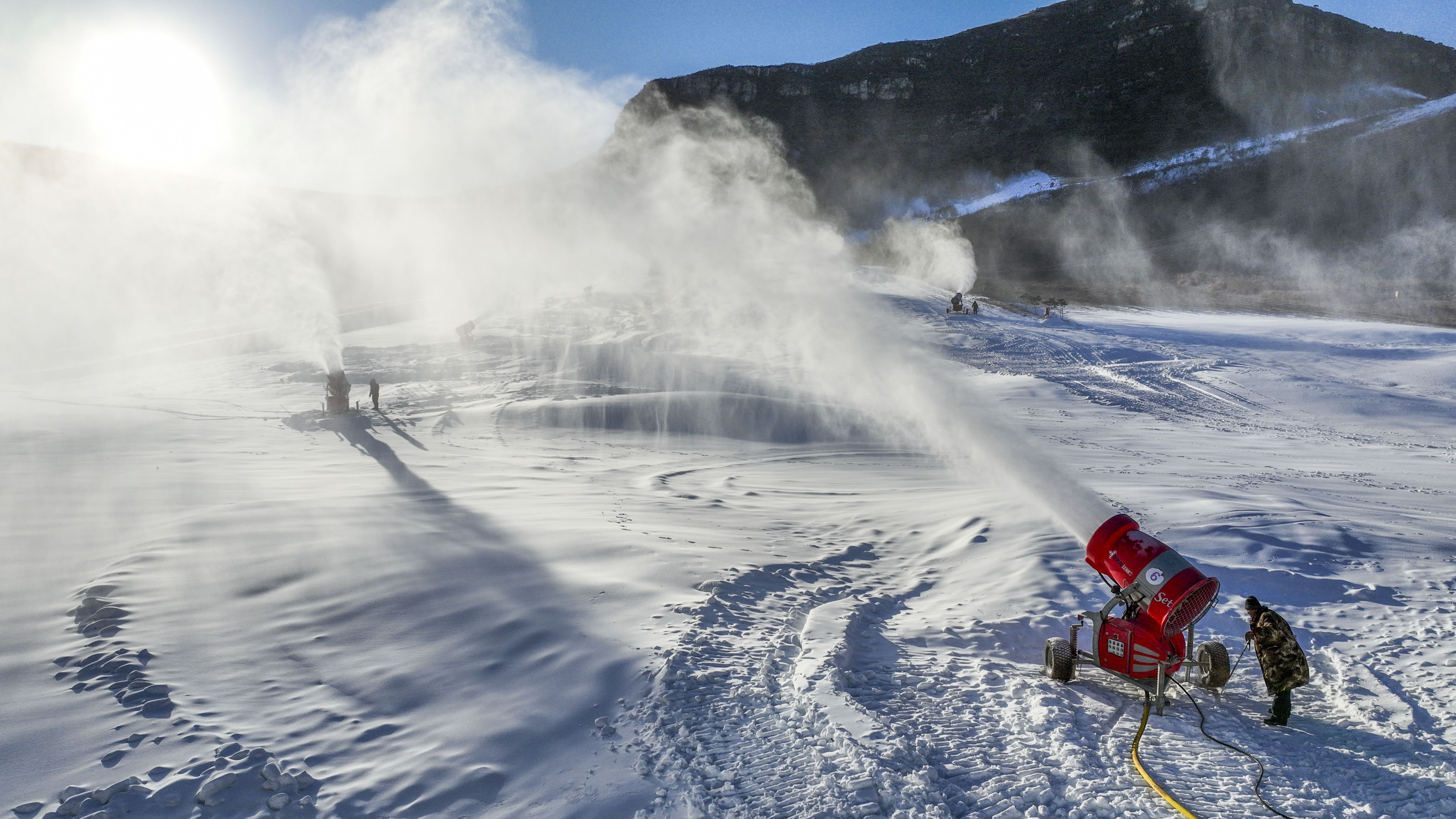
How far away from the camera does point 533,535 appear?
26.7 feet

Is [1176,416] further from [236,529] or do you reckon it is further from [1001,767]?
[236,529]

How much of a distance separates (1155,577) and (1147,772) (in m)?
1.33

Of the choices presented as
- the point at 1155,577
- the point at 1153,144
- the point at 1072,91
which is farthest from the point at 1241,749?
the point at 1072,91

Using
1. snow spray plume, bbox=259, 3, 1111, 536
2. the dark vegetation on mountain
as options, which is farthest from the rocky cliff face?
snow spray plume, bbox=259, 3, 1111, 536

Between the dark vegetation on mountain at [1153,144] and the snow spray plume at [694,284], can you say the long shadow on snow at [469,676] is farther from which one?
the dark vegetation on mountain at [1153,144]

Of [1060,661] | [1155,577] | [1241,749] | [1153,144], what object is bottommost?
[1241,749]

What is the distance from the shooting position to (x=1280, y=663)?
4.89m

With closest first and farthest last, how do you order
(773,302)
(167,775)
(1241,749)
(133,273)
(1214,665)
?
(167,775) → (1241,749) → (1214,665) → (773,302) → (133,273)

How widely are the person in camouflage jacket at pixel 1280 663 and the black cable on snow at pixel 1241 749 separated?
261 millimetres

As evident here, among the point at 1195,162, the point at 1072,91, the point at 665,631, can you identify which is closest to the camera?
A: the point at 665,631

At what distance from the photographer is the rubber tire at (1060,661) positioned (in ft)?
17.8

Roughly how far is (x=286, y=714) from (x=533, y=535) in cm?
372

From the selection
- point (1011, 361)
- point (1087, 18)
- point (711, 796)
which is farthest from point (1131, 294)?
point (1087, 18)

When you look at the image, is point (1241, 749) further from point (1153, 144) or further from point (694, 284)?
point (1153, 144)
